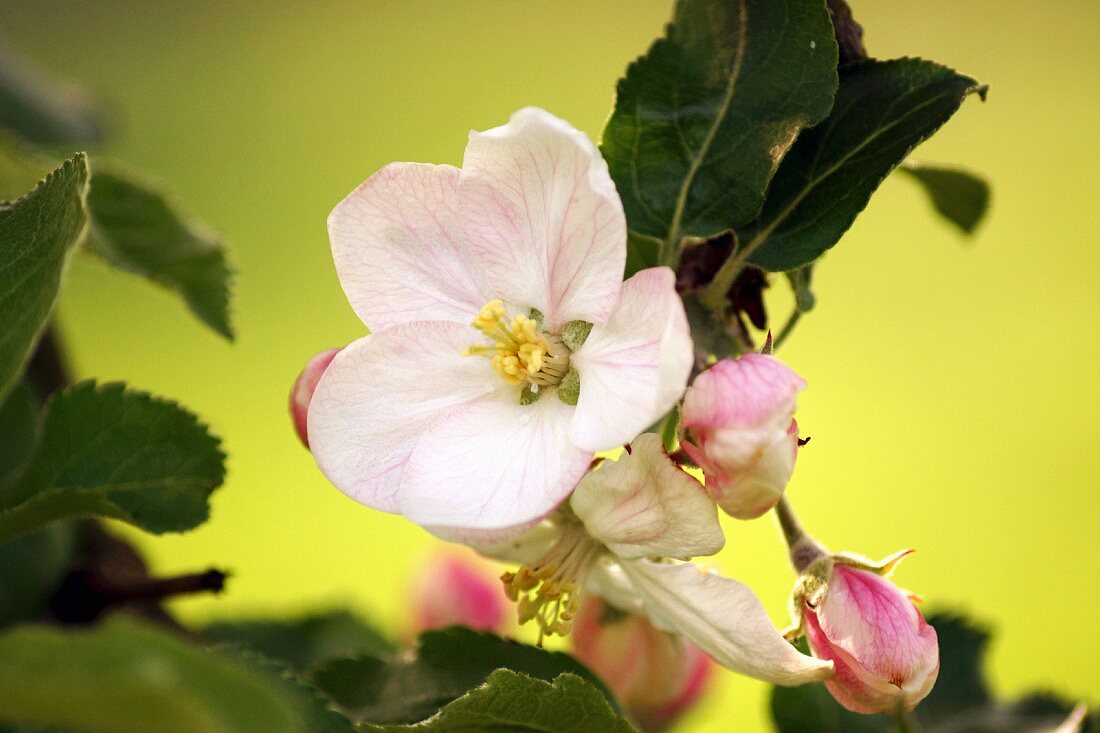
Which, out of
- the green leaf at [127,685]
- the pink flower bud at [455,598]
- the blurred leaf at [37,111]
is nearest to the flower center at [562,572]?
the green leaf at [127,685]

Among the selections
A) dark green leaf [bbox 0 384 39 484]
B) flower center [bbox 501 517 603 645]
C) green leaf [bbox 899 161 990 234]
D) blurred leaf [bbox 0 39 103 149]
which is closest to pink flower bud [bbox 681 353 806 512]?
flower center [bbox 501 517 603 645]

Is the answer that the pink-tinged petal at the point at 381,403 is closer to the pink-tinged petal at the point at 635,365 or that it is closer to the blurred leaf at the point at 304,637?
the pink-tinged petal at the point at 635,365

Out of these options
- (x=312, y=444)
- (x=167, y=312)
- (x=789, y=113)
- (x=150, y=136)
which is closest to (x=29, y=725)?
(x=312, y=444)

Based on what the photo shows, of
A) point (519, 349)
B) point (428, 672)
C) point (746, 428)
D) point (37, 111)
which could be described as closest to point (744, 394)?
point (746, 428)

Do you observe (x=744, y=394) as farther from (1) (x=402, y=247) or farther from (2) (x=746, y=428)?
(1) (x=402, y=247)

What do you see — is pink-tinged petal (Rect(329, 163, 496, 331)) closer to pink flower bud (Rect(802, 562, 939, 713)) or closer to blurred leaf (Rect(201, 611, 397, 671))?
pink flower bud (Rect(802, 562, 939, 713))

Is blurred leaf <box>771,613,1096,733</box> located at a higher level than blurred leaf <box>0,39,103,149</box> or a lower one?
lower
